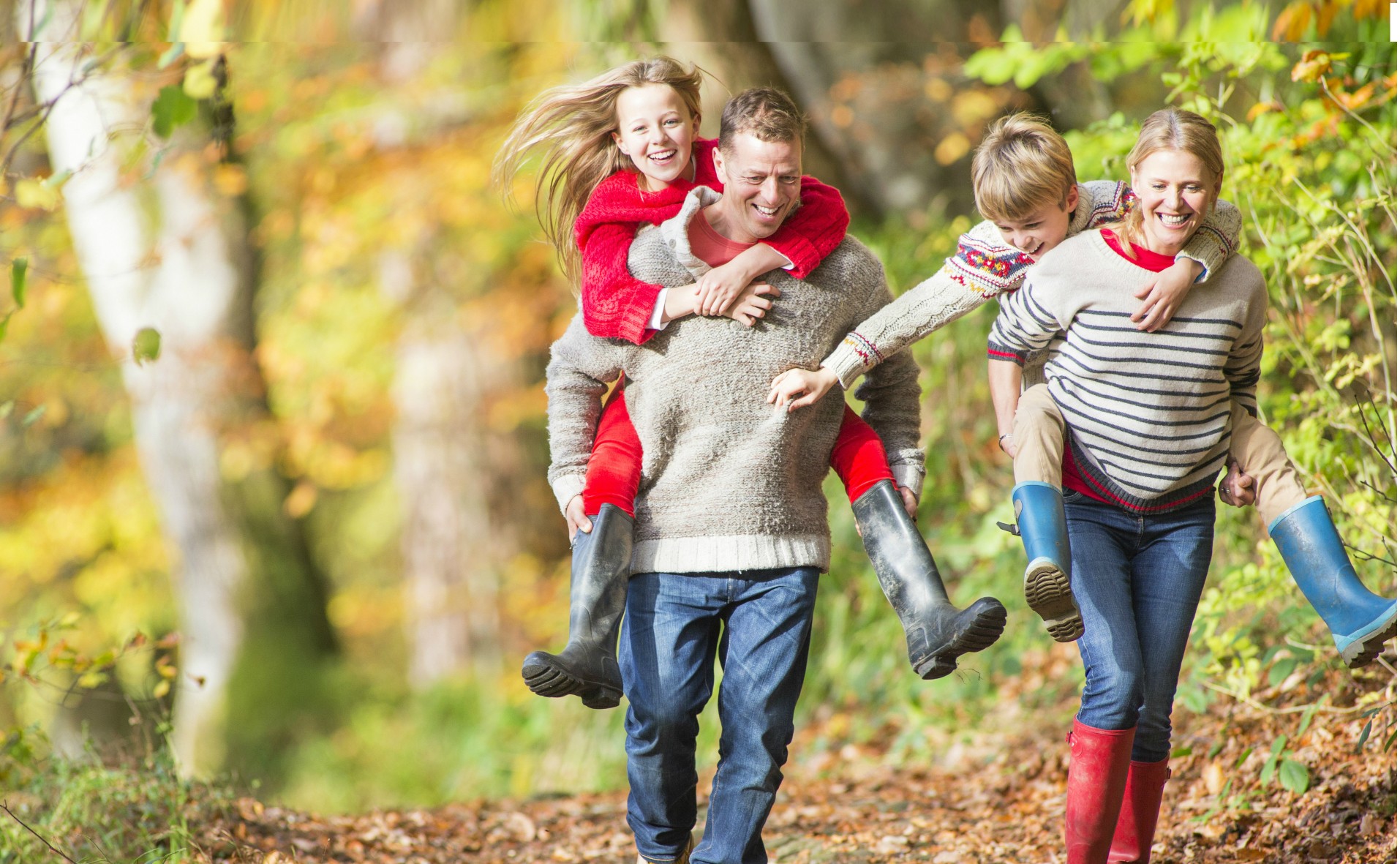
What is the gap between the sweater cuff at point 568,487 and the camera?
257 cm

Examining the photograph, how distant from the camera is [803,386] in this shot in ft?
7.95

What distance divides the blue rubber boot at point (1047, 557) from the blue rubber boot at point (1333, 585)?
451 millimetres

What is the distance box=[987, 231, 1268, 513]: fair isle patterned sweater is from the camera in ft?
7.74

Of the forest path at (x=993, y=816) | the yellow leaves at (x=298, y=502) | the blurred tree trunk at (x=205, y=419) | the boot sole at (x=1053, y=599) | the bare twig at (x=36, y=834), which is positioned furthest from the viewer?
the yellow leaves at (x=298, y=502)

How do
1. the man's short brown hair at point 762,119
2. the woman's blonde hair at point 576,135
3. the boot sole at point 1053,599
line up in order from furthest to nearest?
the woman's blonde hair at point 576,135 < the man's short brown hair at point 762,119 < the boot sole at point 1053,599

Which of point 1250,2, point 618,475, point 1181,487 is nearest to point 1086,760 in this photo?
point 1181,487

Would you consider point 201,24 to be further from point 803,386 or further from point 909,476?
point 909,476

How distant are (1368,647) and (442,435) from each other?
6.25 metres

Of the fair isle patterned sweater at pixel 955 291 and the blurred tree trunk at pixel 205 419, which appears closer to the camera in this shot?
the fair isle patterned sweater at pixel 955 291

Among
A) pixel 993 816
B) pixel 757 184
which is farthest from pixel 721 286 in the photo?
pixel 993 816

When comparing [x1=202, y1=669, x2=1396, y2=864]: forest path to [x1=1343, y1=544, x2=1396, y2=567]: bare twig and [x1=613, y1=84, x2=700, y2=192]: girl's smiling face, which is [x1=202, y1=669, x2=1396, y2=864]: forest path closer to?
[x1=1343, y1=544, x2=1396, y2=567]: bare twig

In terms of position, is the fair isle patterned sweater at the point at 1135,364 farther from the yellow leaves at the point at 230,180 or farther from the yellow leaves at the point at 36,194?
the yellow leaves at the point at 230,180

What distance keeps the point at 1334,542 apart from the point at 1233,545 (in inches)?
67.3

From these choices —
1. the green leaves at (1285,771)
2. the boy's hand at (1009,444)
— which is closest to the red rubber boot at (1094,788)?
the boy's hand at (1009,444)
